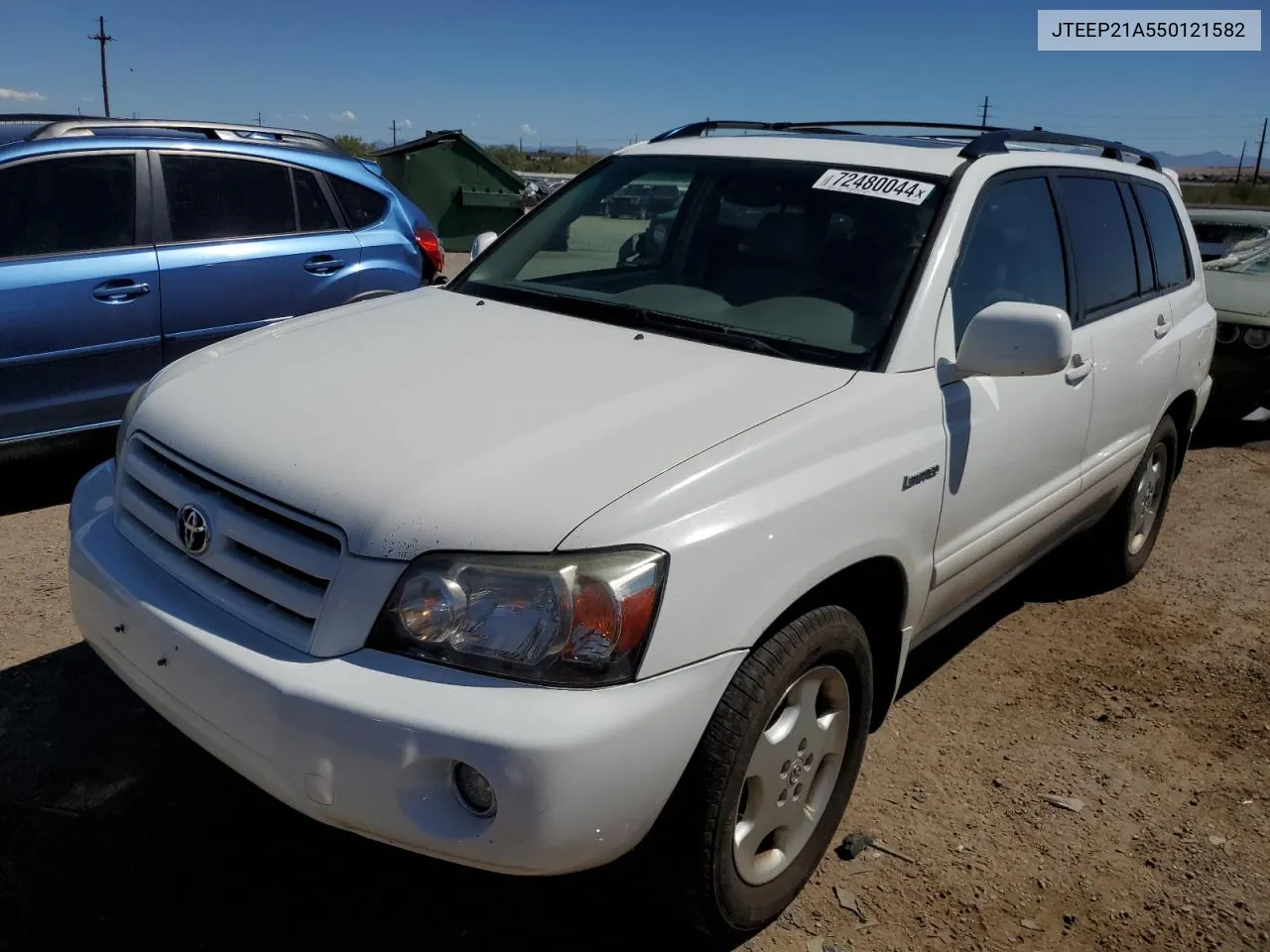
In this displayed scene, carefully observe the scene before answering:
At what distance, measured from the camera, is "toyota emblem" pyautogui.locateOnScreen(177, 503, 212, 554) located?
7.16ft

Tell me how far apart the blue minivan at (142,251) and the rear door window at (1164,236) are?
3.19 meters

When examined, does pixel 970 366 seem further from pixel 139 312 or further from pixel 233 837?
pixel 139 312

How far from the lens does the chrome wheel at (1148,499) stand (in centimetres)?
451

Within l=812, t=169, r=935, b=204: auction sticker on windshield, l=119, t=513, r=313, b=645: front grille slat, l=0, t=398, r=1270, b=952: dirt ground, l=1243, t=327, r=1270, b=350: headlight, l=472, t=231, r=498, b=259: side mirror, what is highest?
l=812, t=169, r=935, b=204: auction sticker on windshield

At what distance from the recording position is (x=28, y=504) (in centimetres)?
475

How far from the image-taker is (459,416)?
227 cm

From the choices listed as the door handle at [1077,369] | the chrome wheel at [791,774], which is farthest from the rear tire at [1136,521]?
the chrome wheel at [791,774]

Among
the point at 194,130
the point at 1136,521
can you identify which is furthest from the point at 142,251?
the point at 1136,521

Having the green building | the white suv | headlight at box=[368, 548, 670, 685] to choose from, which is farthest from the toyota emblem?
the green building

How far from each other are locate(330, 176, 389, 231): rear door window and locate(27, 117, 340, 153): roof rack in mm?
375

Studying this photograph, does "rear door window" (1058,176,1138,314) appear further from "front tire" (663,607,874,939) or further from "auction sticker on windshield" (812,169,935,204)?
"front tire" (663,607,874,939)

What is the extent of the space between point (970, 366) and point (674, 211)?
136cm

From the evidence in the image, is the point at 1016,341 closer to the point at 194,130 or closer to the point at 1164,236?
the point at 1164,236

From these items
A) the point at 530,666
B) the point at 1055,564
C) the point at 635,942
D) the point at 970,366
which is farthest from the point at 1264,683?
the point at 530,666
